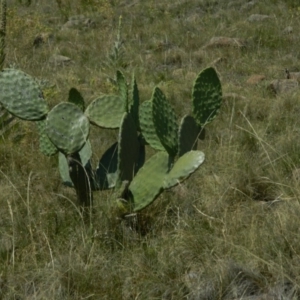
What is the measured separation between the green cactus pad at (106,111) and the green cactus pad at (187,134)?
0.32 meters

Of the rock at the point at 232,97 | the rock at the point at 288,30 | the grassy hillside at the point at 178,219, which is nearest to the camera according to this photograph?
the grassy hillside at the point at 178,219

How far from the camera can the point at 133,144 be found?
9.90 feet

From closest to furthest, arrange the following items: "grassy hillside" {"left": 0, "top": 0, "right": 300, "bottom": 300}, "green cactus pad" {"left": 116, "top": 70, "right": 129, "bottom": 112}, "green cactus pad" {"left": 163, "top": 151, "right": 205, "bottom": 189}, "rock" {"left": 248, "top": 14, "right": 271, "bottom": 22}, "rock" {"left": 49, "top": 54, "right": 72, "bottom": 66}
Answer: "grassy hillside" {"left": 0, "top": 0, "right": 300, "bottom": 300} → "green cactus pad" {"left": 163, "top": 151, "right": 205, "bottom": 189} → "green cactus pad" {"left": 116, "top": 70, "right": 129, "bottom": 112} → "rock" {"left": 49, "top": 54, "right": 72, "bottom": 66} → "rock" {"left": 248, "top": 14, "right": 271, "bottom": 22}

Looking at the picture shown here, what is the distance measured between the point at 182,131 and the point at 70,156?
0.50m

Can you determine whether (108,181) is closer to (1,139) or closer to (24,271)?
(24,271)

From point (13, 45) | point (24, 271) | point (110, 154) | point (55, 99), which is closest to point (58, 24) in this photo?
point (13, 45)

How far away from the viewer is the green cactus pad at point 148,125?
310 centimetres

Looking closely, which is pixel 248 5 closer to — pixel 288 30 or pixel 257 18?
pixel 257 18

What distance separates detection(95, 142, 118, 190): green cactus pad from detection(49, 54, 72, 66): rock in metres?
3.86

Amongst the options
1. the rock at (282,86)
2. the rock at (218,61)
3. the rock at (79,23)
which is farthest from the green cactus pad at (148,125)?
the rock at (79,23)

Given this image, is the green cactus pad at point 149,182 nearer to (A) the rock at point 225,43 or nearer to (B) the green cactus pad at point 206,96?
(B) the green cactus pad at point 206,96

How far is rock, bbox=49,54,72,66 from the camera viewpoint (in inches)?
277

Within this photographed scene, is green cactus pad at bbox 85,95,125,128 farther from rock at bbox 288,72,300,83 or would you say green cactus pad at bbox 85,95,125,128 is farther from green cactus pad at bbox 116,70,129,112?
rock at bbox 288,72,300,83

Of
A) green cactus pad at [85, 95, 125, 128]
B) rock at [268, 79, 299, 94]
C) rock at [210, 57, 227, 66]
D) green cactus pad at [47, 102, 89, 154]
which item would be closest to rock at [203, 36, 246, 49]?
rock at [210, 57, 227, 66]
